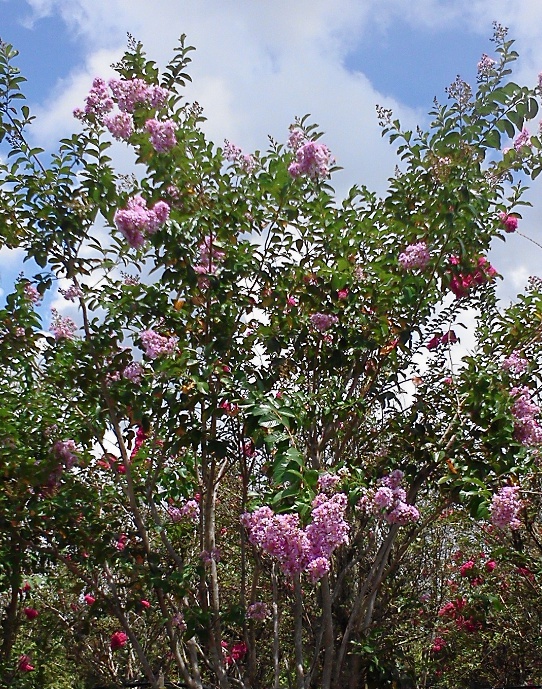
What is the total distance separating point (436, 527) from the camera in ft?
16.0

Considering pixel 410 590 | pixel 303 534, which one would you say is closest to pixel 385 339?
pixel 303 534

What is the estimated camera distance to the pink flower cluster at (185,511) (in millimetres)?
3391

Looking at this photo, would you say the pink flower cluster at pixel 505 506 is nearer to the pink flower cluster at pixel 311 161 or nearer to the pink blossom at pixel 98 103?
the pink flower cluster at pixel 311 161

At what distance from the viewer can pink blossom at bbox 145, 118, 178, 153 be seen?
2.72 m

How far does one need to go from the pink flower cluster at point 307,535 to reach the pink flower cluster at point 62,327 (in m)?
1.25

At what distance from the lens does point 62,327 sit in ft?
Answer: 9.76

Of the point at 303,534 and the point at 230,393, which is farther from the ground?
the point at 230,393

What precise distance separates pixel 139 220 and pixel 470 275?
1.43m

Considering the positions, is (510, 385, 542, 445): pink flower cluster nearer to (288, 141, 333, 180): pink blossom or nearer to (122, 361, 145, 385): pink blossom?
(288, 141, 333, 180): pink blossom

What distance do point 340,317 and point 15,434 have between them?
1445 millimetres

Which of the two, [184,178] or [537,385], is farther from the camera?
[537,385]

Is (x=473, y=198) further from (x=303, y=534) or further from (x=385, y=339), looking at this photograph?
(x=303, y=534)

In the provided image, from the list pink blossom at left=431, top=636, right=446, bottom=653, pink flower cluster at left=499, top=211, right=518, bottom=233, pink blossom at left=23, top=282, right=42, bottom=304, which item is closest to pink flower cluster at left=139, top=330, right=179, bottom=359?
pink blossom at left=23, top=282, right=42, bottom=304

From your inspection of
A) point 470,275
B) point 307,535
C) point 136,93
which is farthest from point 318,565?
point 136,93
